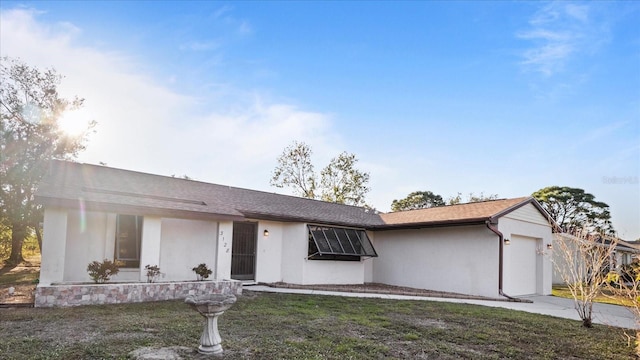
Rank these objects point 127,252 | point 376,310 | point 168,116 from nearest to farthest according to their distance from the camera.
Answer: point 376,310, point 127,252, point 168,116

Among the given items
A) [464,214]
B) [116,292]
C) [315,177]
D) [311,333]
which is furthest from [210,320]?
[315,177]

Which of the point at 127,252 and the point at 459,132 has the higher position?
the point at 459,132

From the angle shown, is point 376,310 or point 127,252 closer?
point 376,310

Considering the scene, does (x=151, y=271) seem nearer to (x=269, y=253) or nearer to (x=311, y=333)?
(x=269, y=253)

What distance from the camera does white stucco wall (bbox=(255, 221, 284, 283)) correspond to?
48.1 ft

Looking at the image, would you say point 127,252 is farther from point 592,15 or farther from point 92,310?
point 592,15

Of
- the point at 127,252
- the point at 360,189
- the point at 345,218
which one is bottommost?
the point at 127,252

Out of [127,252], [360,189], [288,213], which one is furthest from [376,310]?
[360,189]

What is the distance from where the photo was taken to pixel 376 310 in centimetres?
988

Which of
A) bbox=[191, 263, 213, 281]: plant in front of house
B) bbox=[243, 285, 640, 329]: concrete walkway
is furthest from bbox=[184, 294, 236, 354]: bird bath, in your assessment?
bbox=[243, 285, 640, 329]: concrete walkway

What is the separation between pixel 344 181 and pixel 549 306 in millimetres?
23405

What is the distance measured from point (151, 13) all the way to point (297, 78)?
532 centimetres

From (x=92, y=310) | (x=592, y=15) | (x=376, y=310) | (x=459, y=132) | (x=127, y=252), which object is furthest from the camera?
(x=459, y=132)

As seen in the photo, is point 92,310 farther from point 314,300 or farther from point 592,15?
point 592,15
